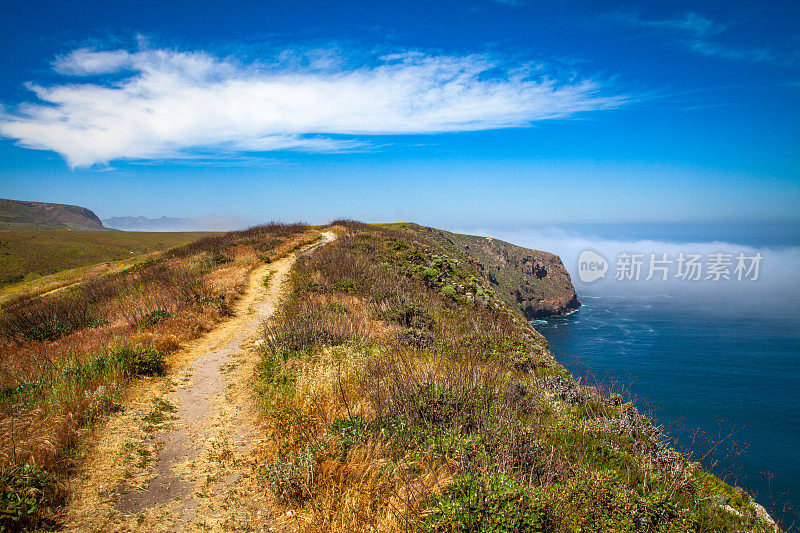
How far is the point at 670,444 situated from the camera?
6027 mm

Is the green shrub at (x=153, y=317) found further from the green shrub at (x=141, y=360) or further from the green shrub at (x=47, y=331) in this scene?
the green shrub at (x=141, y=360)

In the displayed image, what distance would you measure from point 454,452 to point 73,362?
750 centimetres

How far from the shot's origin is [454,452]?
159 inches

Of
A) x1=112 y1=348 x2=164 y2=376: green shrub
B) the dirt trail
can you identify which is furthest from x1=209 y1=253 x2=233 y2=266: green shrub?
the dirt trail

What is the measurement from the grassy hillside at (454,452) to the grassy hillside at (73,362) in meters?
2.30

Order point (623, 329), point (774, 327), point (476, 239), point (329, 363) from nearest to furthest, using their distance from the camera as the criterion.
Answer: point (329, 363) < point (623, 329) < point (774, 327) < point (476, 239)

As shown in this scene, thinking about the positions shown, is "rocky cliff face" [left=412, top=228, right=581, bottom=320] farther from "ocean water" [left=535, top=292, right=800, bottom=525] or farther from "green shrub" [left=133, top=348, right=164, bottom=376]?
"green shrub" [left=133, top=348, right=164, bottom=376]

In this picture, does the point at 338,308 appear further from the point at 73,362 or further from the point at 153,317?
the point at 73,362

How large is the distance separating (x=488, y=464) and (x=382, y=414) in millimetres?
1533

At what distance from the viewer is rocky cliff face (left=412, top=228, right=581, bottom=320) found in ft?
321

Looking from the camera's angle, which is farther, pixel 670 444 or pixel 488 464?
pixel 670 444

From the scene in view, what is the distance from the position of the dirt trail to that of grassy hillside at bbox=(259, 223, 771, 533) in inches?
16.6

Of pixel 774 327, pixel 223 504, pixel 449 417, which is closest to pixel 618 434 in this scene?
pixel 449 417

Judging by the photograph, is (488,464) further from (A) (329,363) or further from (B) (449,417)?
(A) (329,363)
